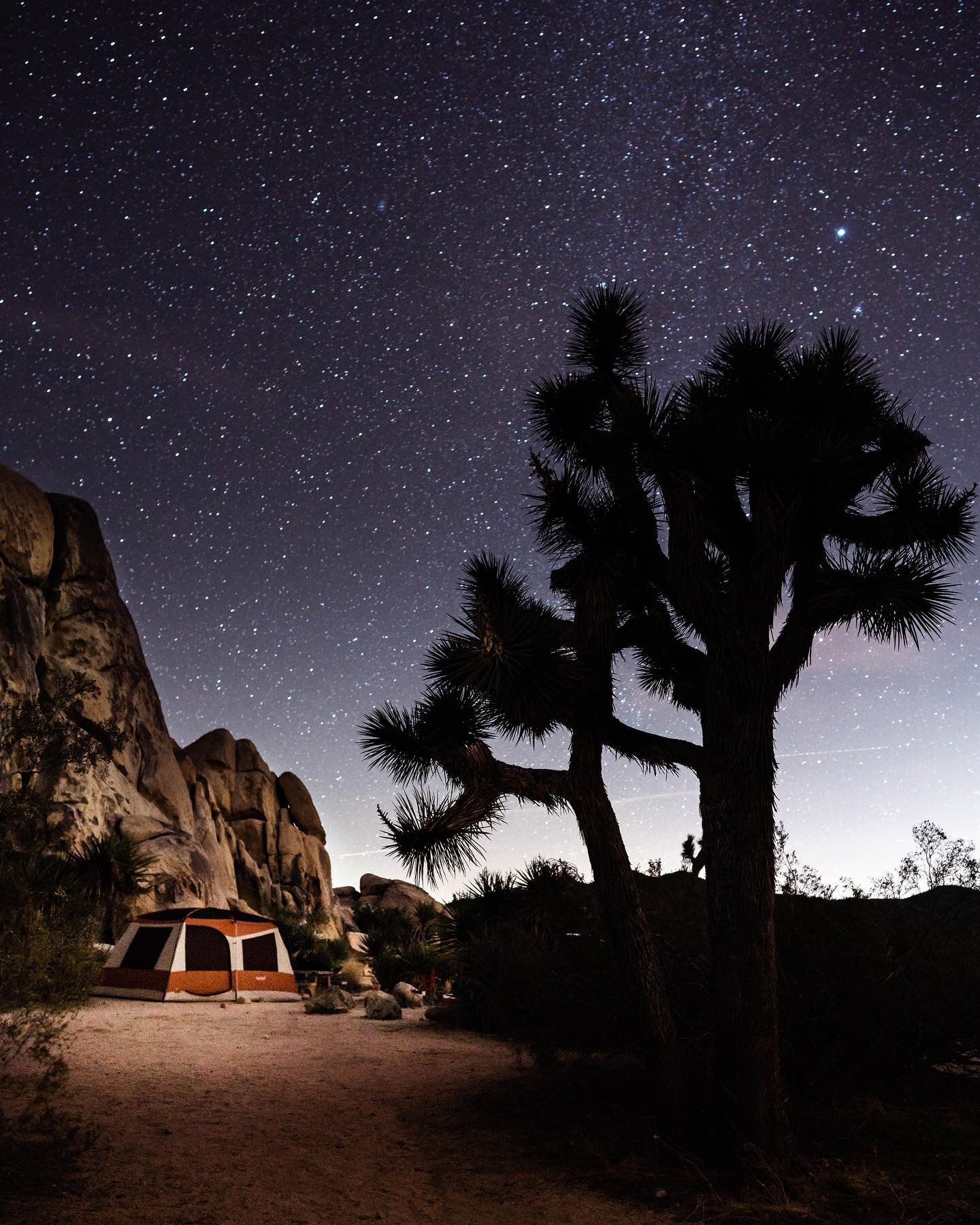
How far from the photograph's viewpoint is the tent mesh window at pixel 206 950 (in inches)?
744

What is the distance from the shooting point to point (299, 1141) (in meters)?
6.59

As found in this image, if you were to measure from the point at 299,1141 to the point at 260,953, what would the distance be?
14.9 meters

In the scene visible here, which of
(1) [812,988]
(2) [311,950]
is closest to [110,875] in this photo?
(2) [311,950]

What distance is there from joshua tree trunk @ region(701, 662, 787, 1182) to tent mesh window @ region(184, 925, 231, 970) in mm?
15638

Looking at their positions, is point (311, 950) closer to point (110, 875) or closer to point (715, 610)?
point (110, 875)

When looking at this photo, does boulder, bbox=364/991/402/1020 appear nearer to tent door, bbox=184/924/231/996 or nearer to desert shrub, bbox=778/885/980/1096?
Answer: tent door, bbox=184/924/231/996

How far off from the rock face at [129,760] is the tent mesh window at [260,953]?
685cm

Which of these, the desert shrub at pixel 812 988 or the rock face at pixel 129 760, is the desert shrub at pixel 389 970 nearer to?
the rock face at pixel 129 760

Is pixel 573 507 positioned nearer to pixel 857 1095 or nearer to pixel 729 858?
pixel 729 858

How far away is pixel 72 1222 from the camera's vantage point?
4281mm

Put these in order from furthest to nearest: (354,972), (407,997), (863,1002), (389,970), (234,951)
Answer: (354,972)
(389,970)
(234,951)
(407,997)
(863,1002)

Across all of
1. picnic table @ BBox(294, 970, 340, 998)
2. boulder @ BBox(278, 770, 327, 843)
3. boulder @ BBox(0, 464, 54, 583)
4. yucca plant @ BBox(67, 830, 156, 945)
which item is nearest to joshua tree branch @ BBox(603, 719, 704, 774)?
picnic table @ BBox(294, 970, 340, 998)

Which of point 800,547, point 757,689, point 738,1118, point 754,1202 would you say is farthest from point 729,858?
point 800,547

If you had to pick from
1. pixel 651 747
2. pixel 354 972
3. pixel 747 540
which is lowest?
pixel 354 972
